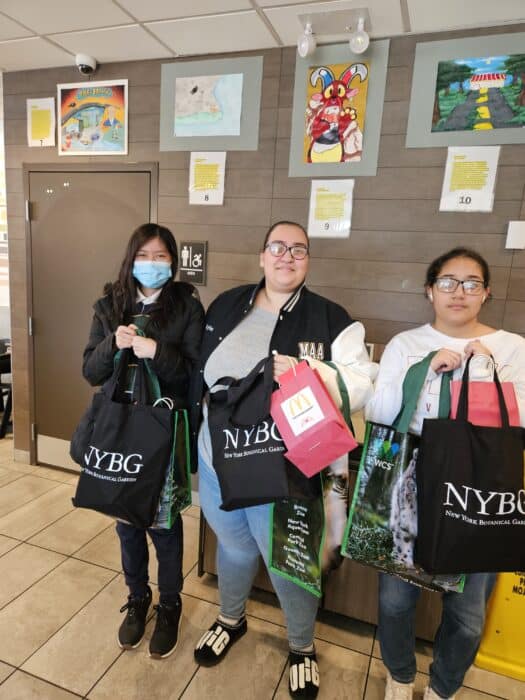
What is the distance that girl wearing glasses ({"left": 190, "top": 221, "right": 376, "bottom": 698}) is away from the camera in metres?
1.21

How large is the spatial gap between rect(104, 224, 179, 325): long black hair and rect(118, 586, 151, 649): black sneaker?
3.54ft

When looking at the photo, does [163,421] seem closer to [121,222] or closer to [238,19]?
[121,222]

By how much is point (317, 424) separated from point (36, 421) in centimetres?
255

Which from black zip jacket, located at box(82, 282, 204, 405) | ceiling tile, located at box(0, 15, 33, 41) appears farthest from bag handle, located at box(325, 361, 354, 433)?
ceiling tile, located at box(0, 15, 33, 41)

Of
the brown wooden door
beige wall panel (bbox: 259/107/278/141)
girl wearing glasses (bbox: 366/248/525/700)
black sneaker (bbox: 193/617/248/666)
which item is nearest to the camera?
girl wearing glasses (bbox: 366/248/525/700)

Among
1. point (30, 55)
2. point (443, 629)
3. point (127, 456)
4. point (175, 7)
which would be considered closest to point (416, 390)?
point (443, 629)

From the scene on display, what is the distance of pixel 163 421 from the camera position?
50.9 inches

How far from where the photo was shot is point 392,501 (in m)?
1.15

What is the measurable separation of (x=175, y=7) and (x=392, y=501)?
2.15 metres

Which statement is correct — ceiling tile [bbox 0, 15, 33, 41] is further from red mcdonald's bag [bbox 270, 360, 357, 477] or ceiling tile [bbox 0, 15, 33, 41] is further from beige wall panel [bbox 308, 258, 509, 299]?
red mcdonald's bag [bbox 270, 360, 357, 477]

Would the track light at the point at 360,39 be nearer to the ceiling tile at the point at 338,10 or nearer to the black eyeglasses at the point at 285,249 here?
the ceiling tile at the point at 338,10

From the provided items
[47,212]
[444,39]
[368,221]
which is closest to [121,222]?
[47,212]

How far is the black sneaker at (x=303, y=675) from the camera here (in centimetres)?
136

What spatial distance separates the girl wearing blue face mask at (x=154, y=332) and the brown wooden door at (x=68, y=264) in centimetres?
119
